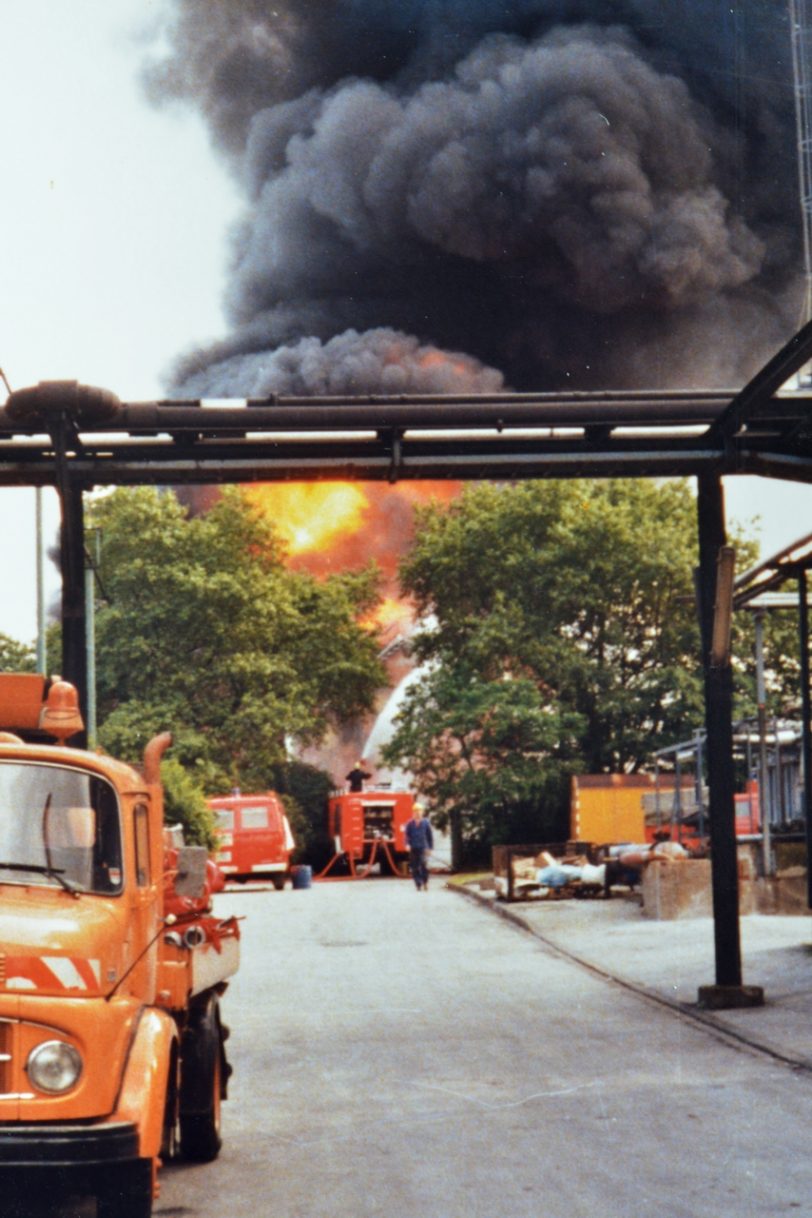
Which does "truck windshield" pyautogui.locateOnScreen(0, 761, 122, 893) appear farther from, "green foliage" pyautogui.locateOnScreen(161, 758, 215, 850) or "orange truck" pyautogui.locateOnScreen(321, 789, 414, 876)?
"orange truck" pyautogui.locateOnScreen(321, 789, 414, 876)

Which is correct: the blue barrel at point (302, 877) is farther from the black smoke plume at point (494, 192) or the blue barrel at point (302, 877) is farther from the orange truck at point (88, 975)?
the orange truck at point (88, 975)

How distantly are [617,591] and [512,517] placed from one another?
4.87m

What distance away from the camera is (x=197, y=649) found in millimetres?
60750

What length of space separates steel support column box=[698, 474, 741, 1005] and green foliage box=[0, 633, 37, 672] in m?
44.1

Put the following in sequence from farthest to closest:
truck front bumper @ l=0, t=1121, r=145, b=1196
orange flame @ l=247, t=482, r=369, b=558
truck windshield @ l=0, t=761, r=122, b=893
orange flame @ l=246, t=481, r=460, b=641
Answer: orange flame @ l=246, t=481, r=460, b=641 → orange flame @ l=247, t=482, r=369, b=558 → truck windshield @ l=0, t=761, r=122, b=893 → truck front bumper @ l=0, t=1121, r=145, b=1196

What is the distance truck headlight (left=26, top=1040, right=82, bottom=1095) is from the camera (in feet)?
20.2

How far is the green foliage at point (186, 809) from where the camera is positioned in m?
35.4

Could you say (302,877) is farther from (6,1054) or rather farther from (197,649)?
(6,1054)

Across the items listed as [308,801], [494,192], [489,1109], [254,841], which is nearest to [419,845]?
[254,841]

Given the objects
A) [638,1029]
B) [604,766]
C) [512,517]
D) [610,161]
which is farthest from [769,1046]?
[610,161]

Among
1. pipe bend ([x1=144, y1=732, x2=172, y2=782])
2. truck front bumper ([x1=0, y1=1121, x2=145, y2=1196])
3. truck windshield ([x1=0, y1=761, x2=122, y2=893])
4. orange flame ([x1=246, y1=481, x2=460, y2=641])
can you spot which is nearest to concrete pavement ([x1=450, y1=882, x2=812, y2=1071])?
pipe bend ([x1=144, y1=732, x2=172, y2=782])

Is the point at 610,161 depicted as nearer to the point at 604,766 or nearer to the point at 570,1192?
the point at 604,766

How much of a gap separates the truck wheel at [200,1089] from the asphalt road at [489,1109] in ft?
0.46

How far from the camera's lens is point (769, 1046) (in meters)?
12.4
